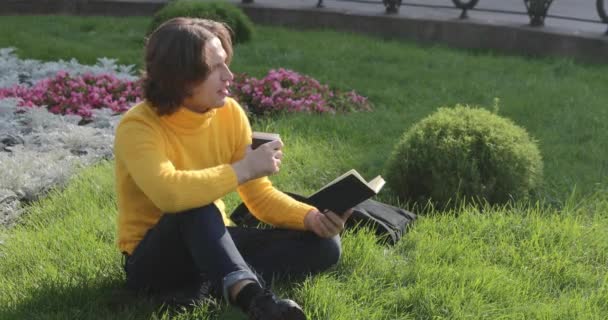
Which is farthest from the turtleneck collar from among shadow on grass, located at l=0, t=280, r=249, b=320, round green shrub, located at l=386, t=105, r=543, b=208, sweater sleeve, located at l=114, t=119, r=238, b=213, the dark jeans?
round green shrub, located at l=386, t=105, r=543, b=208

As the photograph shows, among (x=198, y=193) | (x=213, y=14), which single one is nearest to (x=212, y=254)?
(x=198, y=193)

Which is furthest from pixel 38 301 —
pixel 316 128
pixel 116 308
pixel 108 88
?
pixel 108 88

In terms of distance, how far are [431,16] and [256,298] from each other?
8356mm

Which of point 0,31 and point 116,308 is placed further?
point 0,31

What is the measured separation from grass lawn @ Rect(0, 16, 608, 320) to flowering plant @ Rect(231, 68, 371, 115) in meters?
0.26

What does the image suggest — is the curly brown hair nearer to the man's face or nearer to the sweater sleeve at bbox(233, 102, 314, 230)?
the man's face

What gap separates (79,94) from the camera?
6.82 metres

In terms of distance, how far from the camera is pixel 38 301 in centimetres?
340

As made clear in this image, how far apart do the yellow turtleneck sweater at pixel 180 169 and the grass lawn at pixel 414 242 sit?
0.33 meters

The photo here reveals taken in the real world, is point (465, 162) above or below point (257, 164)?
below

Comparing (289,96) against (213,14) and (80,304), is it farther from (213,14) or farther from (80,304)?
(80,304)

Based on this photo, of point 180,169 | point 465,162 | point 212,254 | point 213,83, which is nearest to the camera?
point 212,254

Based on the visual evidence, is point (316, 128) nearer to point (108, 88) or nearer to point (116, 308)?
point (108, 88)

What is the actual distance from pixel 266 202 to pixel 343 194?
0.47 meters
